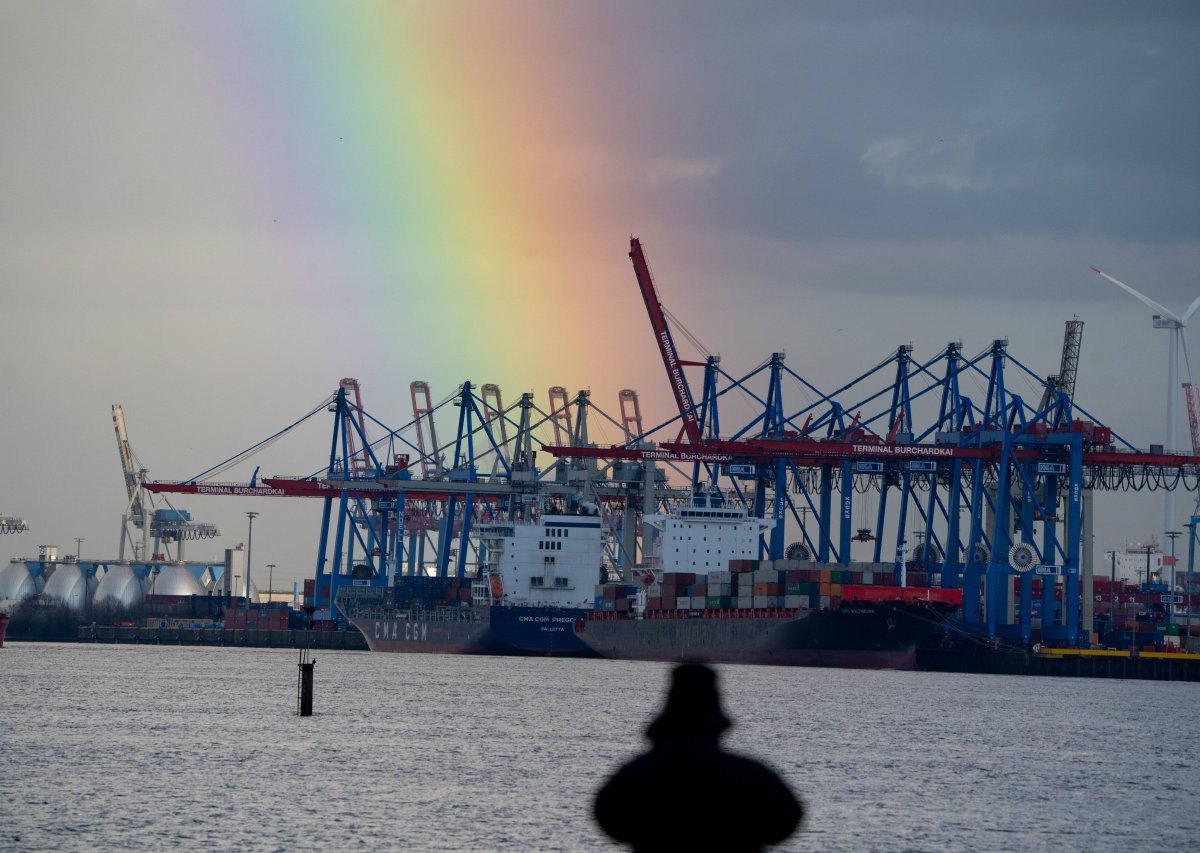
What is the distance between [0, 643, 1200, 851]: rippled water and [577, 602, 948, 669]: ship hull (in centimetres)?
1305

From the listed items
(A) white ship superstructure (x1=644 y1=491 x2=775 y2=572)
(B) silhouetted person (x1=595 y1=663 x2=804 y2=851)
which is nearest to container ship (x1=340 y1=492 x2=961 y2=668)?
(A) white ship superstructure (x1=644 y1=491 x2=775 y2=572)

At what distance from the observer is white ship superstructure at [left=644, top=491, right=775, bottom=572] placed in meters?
112

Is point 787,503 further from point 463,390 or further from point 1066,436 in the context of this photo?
point 463,390

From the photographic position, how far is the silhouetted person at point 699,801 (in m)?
9.40

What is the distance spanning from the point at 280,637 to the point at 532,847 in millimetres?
115492

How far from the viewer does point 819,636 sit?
9731cm

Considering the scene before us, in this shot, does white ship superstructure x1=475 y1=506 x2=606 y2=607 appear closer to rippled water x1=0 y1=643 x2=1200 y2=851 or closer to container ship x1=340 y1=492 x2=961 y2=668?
container ship x1=340 y1=492 x2=961 y2=668

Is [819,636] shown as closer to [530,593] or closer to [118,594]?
[530,593]

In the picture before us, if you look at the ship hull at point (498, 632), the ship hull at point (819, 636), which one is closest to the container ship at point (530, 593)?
the ship hull at point (498, 632)

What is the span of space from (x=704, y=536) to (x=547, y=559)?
10124mm

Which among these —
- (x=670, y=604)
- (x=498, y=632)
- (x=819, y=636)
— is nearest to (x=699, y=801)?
(x=819, y=636)

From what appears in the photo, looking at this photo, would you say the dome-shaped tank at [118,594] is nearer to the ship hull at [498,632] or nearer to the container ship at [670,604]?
the container ship at [670,604]

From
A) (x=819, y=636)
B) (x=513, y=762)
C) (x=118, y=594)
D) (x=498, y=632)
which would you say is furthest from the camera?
(x=118, y=594)

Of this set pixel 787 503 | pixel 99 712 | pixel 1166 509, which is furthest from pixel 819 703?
pixel 1166 509
